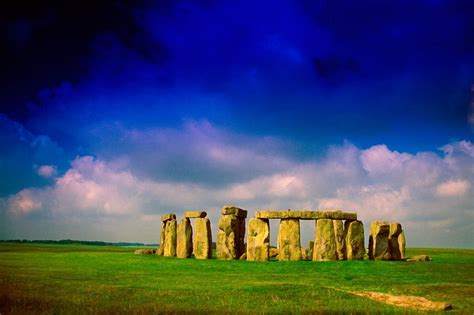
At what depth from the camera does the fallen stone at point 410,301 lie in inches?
466

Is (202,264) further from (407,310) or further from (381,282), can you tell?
(407,310)

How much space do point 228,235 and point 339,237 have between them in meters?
5.66

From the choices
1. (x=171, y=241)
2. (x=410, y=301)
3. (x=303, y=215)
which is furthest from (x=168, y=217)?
(x=410, y=301)

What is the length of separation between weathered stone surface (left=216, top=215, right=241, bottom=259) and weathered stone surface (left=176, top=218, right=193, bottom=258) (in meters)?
1.90

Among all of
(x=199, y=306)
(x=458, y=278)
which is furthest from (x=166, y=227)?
(x=199, y=306)

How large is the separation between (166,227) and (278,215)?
8.21 meters

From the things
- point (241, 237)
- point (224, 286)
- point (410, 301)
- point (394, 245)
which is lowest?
point (410, 301)

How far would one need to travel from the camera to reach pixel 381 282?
17297 mm

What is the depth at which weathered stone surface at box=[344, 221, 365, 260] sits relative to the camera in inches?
1009

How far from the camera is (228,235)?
87.6 ft

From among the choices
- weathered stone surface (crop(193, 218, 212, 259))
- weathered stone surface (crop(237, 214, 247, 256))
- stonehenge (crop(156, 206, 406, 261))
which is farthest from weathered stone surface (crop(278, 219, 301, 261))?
weathered stone surface (crop(193, 218, 212, 259))

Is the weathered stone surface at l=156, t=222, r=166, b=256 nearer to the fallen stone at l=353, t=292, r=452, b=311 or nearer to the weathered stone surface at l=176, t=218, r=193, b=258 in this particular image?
the weathered stone surface at l=176, t=218, r=193, b=258

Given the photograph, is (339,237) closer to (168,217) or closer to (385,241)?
(385,241)

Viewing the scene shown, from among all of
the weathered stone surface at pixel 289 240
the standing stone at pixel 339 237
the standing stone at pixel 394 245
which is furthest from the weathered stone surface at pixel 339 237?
the standing stone at pixel 394 245
